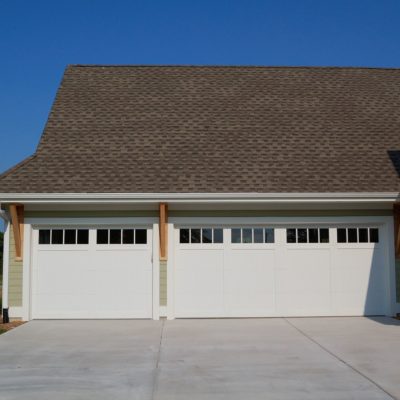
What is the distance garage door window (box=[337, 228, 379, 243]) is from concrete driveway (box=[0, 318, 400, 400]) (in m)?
1.77

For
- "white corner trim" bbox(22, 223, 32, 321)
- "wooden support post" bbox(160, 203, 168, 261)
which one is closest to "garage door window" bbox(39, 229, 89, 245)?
"white corner trim" bbox(22, 223, 32, 321)

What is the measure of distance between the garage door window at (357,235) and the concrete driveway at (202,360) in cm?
177

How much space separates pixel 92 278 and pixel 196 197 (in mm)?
2715

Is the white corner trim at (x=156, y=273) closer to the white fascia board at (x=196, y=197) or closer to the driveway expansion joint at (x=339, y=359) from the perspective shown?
the white fascia board at (x=196, y=197)

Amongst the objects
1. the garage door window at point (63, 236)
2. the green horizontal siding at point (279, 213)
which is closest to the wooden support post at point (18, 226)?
the garage door window at point (63, 236)

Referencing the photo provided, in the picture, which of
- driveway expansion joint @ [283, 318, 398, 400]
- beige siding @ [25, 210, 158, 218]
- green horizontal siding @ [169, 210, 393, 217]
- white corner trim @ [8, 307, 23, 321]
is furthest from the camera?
green horizontal siding @ [169, 210, 393, 217]

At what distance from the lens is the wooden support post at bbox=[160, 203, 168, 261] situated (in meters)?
11.2

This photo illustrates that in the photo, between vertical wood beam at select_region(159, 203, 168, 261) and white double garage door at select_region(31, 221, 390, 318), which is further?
white double garage door at select_region(31, 221, 390, 318)

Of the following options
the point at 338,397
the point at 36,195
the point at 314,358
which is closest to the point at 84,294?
the point at 36,195

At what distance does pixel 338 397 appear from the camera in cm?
570

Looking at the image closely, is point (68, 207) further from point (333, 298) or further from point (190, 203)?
point (333, 298)

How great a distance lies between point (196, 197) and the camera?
1103 centimetres

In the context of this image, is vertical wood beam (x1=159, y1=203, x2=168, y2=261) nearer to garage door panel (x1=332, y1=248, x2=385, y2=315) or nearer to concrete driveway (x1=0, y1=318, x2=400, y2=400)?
concrete driveway (x1=0, y1=318, x2=400, y2=400)

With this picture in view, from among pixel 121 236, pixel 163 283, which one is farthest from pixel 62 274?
pixel 163 283
